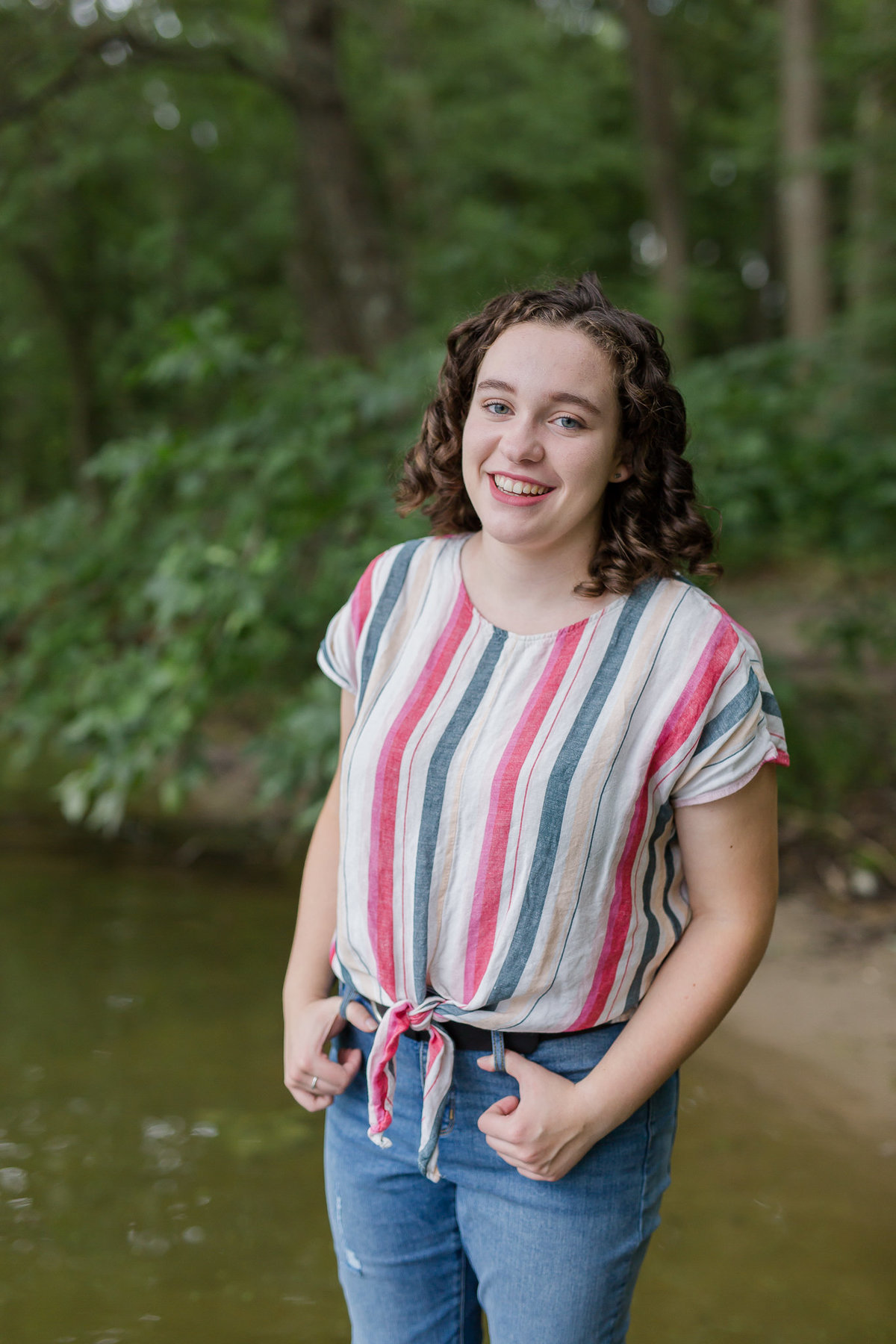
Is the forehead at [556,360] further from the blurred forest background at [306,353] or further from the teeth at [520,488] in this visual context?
the blurred forest background at [306,353]

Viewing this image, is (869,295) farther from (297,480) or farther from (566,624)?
(566,624)

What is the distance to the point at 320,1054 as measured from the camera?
144 cm

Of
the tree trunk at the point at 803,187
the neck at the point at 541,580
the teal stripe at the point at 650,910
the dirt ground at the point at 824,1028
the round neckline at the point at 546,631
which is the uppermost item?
the tree trunk at the point at 803,187

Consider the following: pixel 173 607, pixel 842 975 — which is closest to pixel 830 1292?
pixel 842 975

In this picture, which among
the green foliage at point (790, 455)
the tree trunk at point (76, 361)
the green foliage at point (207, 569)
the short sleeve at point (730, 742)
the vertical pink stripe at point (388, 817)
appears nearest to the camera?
the short sleeve at point (730, 742)

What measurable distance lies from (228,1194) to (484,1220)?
169 centimetres

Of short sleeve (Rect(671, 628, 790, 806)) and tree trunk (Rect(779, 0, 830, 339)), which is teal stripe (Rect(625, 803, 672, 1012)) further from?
tree trunk (Rect(779, 0, 830, 339))

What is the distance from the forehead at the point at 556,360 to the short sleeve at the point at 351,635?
13.1 inches

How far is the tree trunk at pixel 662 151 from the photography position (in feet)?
35.1

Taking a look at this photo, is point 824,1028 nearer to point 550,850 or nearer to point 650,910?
point 650,910

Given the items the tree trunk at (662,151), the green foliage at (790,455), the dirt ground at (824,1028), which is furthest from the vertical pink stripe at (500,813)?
the tree trunk at (662,151)

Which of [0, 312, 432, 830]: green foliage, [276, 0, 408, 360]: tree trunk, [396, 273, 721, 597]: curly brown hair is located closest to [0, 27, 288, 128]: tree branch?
[276, 0, 408, 360]: tree trunk

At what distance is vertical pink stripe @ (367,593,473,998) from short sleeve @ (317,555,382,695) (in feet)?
0.48

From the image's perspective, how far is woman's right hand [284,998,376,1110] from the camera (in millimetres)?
1422
